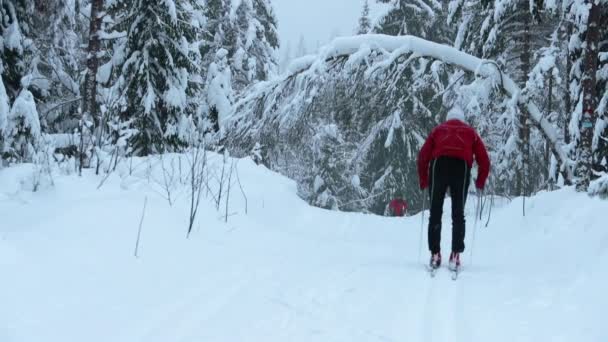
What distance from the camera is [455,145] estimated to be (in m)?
5.71

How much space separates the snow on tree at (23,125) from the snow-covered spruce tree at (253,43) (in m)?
11.3

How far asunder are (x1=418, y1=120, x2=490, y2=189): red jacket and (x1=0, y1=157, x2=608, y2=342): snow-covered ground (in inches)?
46.6

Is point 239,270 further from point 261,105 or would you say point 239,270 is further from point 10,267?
point 261,105

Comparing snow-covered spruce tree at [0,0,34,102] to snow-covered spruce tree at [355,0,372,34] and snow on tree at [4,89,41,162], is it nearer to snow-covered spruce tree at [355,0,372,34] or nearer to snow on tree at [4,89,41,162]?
snow on tree at [4,89,41,162]

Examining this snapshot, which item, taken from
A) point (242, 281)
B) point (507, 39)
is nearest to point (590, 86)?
point (242, 281)

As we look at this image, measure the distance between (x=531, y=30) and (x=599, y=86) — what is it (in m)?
6.38

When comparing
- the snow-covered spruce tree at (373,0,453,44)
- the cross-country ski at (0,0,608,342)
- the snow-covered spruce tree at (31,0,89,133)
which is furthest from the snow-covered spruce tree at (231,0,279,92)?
the snow-covered spruce tree at (31,0,89,133)

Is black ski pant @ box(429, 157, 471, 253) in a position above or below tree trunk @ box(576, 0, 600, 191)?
below

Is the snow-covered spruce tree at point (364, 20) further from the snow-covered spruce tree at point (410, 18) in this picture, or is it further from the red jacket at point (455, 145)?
the red jacket at point (455, 145)

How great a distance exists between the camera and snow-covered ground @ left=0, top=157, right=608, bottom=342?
10.1 ft

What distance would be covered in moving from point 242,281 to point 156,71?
34.7ft

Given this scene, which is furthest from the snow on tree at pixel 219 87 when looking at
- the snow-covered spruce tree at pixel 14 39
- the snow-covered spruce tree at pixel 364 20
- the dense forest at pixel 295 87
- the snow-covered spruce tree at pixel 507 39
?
the snow-covered spruce tree at pixel 364 20

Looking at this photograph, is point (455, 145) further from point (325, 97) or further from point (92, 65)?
point (92, 65)

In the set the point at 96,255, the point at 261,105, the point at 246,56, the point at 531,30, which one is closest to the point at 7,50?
the point at 261,105
